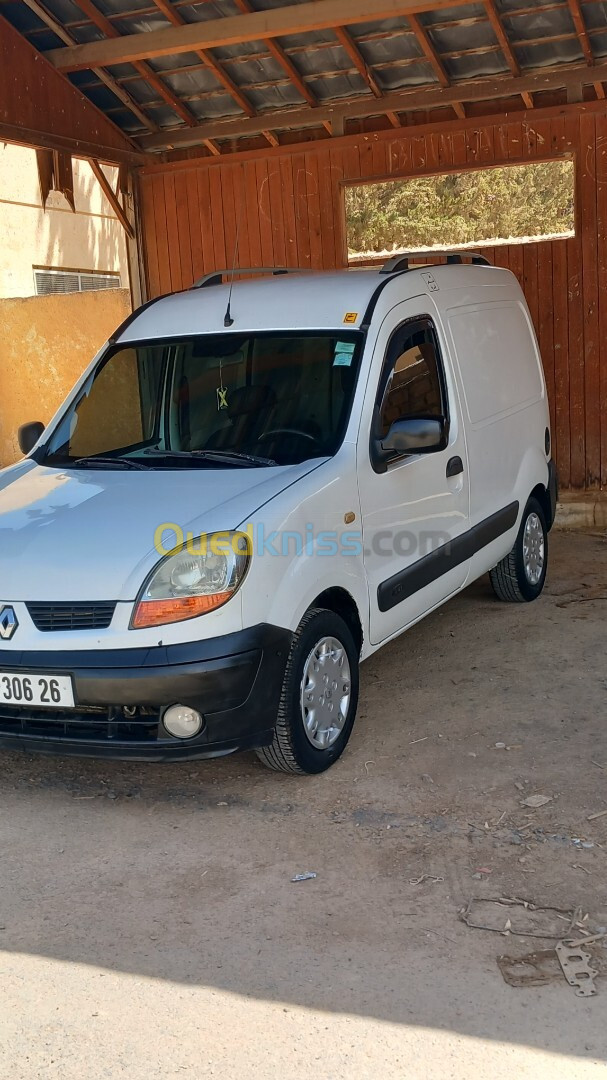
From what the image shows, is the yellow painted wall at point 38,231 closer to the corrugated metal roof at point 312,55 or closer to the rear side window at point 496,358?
the corrugated metal roof at point 312,55

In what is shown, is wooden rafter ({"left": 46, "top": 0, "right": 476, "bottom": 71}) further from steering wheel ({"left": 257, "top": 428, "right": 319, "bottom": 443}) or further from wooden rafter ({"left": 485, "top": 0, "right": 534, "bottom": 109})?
steering wheel ({"left": 257, "top": 428, "right": 319, "bottom": 443})

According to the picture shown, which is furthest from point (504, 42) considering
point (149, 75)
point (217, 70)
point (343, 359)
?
point (343, 359)

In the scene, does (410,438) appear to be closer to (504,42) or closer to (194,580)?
(194,580)

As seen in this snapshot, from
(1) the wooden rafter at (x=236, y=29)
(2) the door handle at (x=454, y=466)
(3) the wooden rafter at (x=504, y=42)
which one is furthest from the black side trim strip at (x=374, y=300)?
(3) the wooden rafter at (x=504, y=42)

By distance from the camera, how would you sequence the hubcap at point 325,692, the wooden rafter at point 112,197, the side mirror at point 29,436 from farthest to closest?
the wooden rafter at point 112,197 < the side mirror at point 29,436 < the hubcap at point 325,692

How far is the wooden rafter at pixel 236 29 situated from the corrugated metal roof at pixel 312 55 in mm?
169

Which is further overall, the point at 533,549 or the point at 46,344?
the point at 46,344

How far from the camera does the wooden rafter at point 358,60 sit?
315 inches

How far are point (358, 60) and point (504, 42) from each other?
1.12 meters

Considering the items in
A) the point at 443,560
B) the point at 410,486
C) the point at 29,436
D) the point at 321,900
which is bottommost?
the point at 321,900

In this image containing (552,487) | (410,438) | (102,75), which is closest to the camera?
(410,438)

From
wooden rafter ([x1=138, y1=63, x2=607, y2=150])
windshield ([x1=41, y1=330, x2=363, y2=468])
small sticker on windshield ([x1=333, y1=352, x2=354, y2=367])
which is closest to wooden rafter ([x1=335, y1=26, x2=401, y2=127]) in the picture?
wooden rafter ([x1=138, y1=63, x2=607, y2=150])

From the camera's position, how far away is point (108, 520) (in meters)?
4.19

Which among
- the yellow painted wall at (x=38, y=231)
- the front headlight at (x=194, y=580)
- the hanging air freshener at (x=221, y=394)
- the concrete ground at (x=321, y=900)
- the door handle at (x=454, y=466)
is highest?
the yellow painted wall at (x=38, y=231)
